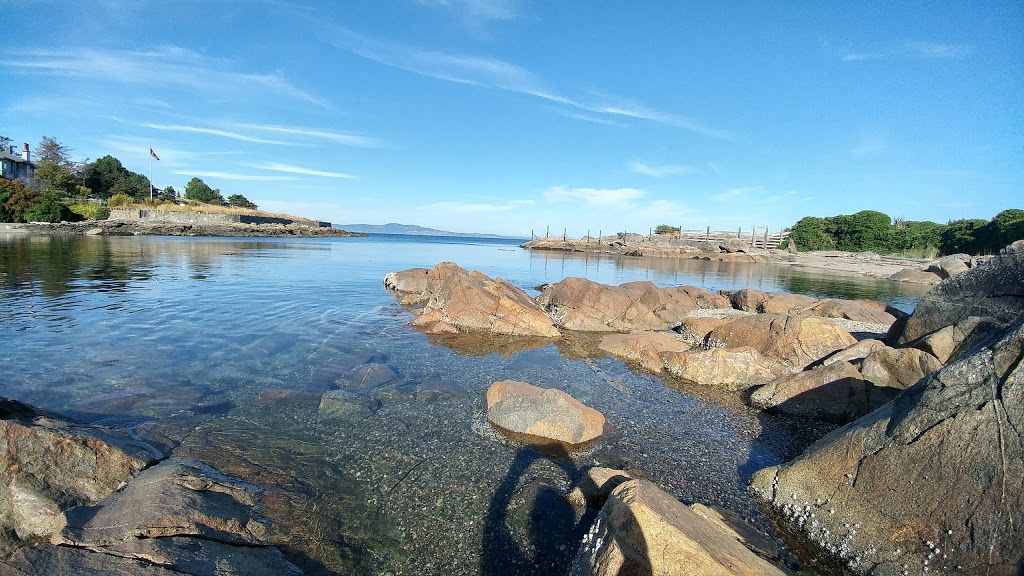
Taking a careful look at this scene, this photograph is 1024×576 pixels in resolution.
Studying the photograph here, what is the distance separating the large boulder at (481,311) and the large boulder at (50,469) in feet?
31.5

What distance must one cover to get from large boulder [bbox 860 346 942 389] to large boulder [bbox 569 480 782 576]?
6721mm

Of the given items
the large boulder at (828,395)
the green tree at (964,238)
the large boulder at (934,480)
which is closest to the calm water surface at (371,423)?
the large boulder at (828,395)

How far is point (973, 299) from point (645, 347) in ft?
24.1

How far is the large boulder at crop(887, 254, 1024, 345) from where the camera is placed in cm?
937

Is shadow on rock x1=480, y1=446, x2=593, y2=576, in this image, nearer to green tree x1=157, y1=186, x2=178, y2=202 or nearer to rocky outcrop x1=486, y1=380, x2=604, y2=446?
rocky outcrop x1=486, y1=380, x2=604, y2=446

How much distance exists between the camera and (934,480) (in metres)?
4.52

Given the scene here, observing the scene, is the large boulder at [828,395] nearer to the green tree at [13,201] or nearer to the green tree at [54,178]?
the green tree at [13,201]

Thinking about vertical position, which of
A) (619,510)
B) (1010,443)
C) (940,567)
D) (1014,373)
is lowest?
(940,567)

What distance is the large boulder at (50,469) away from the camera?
162 inches

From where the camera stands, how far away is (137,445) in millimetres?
5957

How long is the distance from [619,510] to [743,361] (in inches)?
323

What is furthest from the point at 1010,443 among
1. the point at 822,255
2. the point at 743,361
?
the point at 822,255

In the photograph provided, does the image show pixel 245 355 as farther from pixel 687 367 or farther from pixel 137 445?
pixel 687 367

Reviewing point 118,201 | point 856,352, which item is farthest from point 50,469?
→ point 118,201
